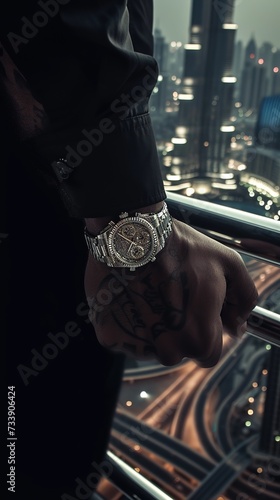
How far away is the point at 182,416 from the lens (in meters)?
8.59

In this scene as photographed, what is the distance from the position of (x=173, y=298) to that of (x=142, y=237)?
7 centimetres

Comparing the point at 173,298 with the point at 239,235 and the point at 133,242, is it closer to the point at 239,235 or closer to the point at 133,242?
the point at 133,242

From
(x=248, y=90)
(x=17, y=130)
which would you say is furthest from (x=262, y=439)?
(x=17, y=130)

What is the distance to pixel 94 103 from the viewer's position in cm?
45

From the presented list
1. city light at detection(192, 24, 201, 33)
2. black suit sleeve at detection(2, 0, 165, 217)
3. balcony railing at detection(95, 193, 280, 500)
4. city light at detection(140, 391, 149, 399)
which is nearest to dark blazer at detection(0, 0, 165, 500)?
black suit sleeve at detection(2, 0, 165, 217)

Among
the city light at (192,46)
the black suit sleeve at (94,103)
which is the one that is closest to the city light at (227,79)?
the city light at (192,46)

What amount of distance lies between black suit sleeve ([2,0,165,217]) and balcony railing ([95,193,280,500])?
239mm

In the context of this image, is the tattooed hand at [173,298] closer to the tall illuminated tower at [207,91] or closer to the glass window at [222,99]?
the glass window at [222,99]

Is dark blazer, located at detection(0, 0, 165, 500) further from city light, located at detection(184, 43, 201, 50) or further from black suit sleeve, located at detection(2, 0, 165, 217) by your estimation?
city light, located at detection(184, 43, 201, 50)

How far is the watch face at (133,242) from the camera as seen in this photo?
0.49 metres

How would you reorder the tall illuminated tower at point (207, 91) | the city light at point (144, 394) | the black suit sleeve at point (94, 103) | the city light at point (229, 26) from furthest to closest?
the city light at point (144, 394)
the city light at point (229, 26)
the tall illuminated tower at point (207, 91)
the black suit sleeve at point (94, 103)

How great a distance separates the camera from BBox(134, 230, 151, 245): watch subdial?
481 millimetres

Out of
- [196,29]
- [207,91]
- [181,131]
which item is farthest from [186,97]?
[181,131]

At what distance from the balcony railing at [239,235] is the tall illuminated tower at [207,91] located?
4147 mm
